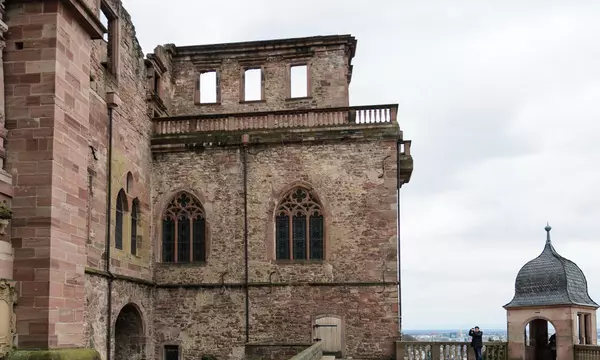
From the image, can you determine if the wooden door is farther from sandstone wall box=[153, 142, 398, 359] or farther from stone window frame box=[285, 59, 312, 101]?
stone window frame box=[285, 59, 312, 101]

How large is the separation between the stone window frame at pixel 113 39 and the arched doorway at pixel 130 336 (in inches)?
276

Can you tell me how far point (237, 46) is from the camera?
1086 inches

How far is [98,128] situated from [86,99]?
8.71 meters

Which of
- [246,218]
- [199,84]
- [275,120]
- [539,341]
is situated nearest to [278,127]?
[275,120]

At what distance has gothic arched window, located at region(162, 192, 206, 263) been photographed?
24.2 metres

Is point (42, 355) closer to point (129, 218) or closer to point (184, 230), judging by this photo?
point (129, 218)

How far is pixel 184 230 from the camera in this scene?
79.9ft

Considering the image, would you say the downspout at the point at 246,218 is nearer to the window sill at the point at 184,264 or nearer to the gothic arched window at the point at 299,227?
the gothic arched window at the point at 299,227

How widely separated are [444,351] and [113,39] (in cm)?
1269

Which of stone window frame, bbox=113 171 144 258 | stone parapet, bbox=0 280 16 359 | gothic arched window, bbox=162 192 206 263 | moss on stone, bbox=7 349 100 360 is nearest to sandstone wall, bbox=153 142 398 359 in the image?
gothic arched window, bbox=162 192 206 263

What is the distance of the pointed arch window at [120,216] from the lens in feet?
69.8

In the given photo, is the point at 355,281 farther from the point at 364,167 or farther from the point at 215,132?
the point at 215,132

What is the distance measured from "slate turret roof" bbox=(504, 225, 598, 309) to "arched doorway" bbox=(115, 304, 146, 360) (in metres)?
10.5

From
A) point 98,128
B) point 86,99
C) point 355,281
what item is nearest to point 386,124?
point 355,281
